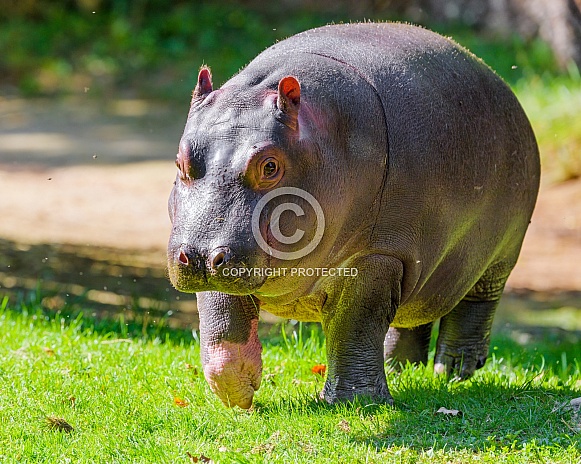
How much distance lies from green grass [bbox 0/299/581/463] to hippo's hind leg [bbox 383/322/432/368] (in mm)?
387

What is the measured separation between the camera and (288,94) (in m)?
3.83

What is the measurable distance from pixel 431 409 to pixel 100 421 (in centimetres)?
140

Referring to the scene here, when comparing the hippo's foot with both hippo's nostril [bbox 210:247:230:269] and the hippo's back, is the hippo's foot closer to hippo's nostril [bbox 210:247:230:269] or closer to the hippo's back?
the hippo's back

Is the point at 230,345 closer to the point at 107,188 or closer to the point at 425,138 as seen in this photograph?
the point at 425,138

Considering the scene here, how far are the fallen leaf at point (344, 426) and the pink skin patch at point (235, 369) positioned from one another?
0.44 metres

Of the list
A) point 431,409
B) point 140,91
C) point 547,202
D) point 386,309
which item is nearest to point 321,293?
point 386,309

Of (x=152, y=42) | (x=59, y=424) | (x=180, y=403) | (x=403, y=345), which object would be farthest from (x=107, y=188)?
(x=59, y=424)

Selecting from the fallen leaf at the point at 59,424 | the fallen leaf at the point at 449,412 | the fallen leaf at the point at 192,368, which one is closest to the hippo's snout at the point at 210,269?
the fallen leaf at the point at 59,424

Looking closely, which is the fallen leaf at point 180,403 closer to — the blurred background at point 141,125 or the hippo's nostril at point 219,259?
the hippo's nostril at point 219,259

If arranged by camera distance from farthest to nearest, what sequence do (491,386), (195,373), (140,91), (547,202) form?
(140,91)
(547,202)
(195,373)
(491,386)

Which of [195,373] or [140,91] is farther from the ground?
[140,91]

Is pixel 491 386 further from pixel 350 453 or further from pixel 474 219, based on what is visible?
pixel 350 453

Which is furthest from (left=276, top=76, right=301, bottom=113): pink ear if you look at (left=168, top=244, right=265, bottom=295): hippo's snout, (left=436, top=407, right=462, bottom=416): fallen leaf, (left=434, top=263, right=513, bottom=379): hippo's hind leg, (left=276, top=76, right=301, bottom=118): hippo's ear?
(left=434, top=263, right=513, bottom=379): hippo's hind leg

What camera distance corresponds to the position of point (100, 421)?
4297mm
